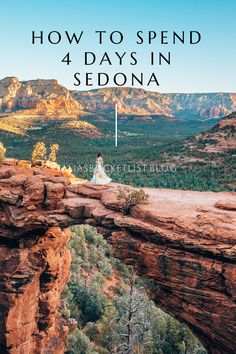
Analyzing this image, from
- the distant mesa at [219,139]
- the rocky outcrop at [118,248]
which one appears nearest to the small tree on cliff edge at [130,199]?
the rocky outcrop at [118,248]

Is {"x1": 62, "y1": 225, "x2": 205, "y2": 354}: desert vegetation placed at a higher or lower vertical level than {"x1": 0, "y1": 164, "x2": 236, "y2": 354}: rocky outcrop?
lower

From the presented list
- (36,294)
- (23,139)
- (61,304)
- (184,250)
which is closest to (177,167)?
(61,304)

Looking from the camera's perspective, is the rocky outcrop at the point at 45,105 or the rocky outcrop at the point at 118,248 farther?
the rocky outcrop at the point at 45,105

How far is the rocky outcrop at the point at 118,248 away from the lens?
12.7 metres

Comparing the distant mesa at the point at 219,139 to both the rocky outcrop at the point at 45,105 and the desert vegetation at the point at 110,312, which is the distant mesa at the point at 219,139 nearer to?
the desert vegetation at the point at 110,312

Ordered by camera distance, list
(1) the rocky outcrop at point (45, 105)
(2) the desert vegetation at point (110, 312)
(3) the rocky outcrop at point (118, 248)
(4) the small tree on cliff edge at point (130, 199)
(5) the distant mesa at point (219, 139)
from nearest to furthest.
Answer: (3) the rocky outcrop at point (118, 248) → (4) the small tree on cliff edge at point (130, 199) → (2) the desert vegetation at point (110, 312) → (5) the distant mesa at point (219, 139) → (1) the rocky outcrop at point (45, 105)

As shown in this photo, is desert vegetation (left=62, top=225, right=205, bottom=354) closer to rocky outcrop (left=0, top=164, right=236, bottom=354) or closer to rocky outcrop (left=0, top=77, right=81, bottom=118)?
rocky outcrop (left=0, top=164, right=236, bottom=354)

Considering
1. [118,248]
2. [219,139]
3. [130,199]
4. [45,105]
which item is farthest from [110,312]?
[45,105]

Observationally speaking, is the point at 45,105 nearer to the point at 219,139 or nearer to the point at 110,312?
the point at 219,139

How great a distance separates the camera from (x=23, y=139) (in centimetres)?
10000

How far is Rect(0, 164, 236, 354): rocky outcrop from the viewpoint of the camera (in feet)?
41.8

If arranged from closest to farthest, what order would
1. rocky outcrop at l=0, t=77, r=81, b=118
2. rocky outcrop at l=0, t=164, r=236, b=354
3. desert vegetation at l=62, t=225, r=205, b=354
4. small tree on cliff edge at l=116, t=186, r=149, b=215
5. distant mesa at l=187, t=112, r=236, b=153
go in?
rocky outcrop at l=0, t=164, r=236, b=354 → small tree on cliff edge at l=116, t=186, r=149, b=215 → desert vegetation at l=62, t=225, r=205, b=354 → distant mesa at l=187, t=112, r=236, b=153 → rocky outcrop at l=0, t=77, r=81, b=118

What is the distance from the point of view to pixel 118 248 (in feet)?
48.7

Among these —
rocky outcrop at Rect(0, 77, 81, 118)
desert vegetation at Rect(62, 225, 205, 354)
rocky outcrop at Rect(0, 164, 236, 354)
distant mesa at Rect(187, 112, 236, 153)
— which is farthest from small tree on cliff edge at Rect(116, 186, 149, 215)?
rocky outcrop at Rect(0, 77, 81, 118)
